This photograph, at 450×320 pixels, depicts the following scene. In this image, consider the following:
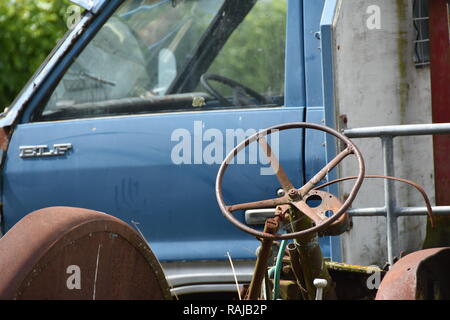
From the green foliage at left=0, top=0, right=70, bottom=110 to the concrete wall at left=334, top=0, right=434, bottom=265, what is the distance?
19.2 feet

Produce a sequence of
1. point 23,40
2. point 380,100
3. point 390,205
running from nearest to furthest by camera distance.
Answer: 1. point 390,205
2. point 380,100
3. point 23,40

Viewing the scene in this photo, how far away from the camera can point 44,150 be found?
3.88 m

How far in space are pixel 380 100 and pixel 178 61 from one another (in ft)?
4.33

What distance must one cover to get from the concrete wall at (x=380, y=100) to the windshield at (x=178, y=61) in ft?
1.80

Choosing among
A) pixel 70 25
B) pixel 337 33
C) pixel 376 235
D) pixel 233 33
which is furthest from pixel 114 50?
pixel 376 235

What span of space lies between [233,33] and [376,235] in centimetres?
137

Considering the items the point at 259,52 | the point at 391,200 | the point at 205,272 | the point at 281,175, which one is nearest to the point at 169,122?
the point at 259,52

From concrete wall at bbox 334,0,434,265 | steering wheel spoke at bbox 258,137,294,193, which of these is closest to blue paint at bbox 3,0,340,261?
concrete wall at bbox 334,0,434,265

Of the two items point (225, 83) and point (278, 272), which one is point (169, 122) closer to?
point (225, 83)

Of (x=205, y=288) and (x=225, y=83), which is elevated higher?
(x=225, y=83)

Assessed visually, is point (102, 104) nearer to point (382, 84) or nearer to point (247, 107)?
point (247, 107)

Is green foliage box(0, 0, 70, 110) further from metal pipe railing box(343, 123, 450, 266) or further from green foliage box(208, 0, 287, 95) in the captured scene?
metal pipe railing box(343, 123, 450, 266)

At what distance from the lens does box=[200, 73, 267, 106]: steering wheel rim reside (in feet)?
12.5

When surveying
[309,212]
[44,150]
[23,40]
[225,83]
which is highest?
[23,40]
